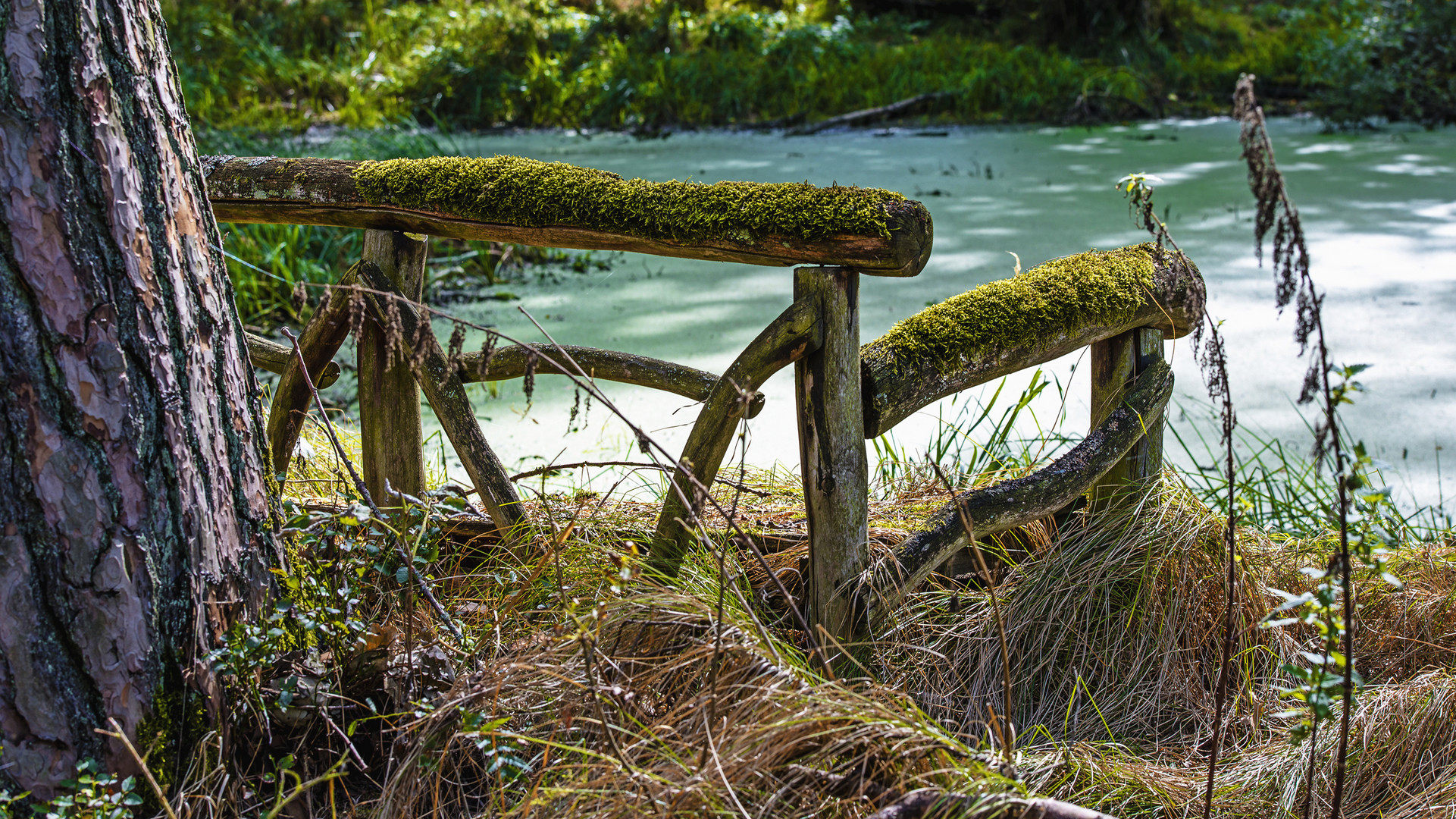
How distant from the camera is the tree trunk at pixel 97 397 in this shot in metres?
1.03

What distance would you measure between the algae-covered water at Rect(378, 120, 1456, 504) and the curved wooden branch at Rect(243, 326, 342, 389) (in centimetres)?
44

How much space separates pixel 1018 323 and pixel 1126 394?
0.35 m

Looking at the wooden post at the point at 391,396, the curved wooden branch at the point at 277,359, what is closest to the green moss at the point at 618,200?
the wooden post at the point at 391,396

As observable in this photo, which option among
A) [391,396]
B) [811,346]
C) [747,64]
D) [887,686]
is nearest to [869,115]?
[747,64]

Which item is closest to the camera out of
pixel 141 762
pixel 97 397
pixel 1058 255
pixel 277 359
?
pixel 141 762

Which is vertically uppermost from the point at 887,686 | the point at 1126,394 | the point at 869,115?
the point at 869,115

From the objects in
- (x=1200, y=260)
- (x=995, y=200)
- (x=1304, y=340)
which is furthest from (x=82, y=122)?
(x=995, y=200)

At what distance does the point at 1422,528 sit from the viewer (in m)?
1.95

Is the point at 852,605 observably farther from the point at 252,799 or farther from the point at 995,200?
the point at 995,200

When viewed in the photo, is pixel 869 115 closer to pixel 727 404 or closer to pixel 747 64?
pixel 747 64

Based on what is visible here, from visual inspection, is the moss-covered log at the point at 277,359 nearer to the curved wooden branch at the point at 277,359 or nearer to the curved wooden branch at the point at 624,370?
the curved wooden branch at the point at 277,359

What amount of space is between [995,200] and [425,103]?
3.86 metres

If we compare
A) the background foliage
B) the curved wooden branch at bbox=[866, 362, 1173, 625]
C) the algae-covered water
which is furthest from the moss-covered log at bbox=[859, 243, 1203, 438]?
the background foliage

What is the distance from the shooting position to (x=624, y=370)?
5.11ft
